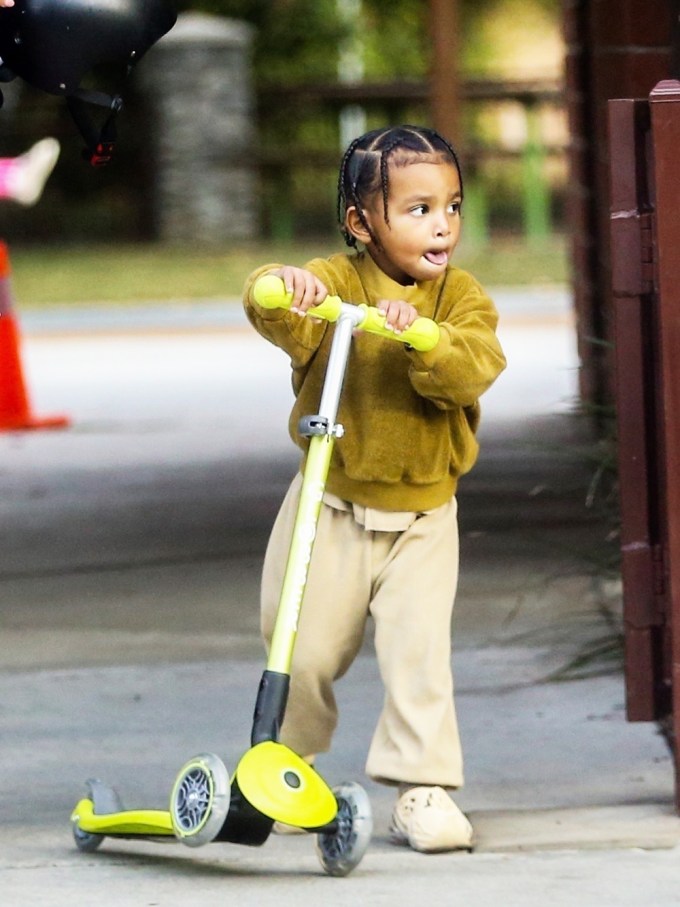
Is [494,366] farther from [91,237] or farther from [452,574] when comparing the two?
[91,237]

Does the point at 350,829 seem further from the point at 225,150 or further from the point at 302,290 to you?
the point at 225,150

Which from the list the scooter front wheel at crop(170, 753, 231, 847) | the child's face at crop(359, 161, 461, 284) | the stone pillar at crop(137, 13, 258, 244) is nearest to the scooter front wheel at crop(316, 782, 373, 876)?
the scooter front wheel at crop(170, 753, 231, 847)

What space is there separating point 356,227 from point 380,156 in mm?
162

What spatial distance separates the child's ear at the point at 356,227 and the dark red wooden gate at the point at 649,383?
56 cm

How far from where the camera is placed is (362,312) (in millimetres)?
4035

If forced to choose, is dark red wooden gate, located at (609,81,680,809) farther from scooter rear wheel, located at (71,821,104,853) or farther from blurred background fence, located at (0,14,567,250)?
blurred background fence, located at (0,14,567,250)

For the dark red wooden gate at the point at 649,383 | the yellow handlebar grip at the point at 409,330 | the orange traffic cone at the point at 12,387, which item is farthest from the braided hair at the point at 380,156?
the orange traffic cone at the point at 12,387

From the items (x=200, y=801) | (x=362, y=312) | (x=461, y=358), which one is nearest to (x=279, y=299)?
(x=362, y=312)

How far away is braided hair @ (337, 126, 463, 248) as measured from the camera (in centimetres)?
423

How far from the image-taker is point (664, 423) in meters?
4.49

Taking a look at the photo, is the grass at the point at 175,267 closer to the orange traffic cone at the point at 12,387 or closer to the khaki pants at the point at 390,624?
the orange traffic cone at the point at 12,387

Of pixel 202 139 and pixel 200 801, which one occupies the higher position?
pixel 202 139

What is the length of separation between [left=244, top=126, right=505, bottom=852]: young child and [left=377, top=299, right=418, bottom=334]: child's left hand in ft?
0.51

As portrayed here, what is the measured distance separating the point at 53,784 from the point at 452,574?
1133mm
